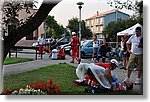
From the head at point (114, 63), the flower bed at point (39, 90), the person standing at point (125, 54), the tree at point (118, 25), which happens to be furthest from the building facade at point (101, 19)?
the flower bed at point (39, 90)

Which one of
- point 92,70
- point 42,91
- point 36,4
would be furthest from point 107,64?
point 36,4

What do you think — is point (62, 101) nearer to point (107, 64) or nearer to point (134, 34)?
point (107, 64)

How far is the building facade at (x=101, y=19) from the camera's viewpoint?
15.2 ft

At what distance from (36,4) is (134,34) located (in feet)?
4.25

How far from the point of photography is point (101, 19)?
466 cm

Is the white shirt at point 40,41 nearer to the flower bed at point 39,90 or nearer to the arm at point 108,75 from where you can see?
the flower bed at point 39,90

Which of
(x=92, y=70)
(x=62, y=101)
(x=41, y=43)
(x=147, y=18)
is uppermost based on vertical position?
(x=147, y=18)

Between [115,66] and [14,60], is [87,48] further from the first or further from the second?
[14,60]

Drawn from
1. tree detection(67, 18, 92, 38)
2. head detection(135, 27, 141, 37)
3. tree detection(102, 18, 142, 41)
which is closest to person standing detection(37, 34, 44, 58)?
tree detection(67, 18, 92, 38)

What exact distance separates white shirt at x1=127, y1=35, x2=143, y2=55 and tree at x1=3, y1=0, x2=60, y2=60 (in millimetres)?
1074

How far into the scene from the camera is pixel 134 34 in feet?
15.1

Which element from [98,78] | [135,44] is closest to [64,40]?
[98,78]

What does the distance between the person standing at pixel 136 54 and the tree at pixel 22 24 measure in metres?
1.09

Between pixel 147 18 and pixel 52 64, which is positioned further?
pixel 52 64
